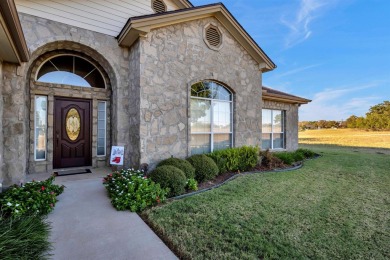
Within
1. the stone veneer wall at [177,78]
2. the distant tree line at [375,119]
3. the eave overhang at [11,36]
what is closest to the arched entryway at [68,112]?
the eave overhang at [11,36]

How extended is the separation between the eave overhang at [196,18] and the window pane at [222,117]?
2.60m

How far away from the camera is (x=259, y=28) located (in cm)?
1587

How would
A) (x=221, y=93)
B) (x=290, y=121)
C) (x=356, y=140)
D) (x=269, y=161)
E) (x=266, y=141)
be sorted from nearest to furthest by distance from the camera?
(x=221, y=93) → (x=269, y=161) → (x=266, y=141) → (x=290, y=121) → (x=356, y=140)

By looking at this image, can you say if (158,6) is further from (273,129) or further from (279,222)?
(279,222)

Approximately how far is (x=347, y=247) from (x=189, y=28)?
7005mm

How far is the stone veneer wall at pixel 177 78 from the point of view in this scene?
5.93 metres

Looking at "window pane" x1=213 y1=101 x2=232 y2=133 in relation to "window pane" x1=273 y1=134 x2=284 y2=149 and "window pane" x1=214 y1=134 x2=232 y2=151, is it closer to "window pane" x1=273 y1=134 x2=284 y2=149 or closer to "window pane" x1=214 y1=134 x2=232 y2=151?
"window pane" x1=214 y1=134 x2=232 y2=151

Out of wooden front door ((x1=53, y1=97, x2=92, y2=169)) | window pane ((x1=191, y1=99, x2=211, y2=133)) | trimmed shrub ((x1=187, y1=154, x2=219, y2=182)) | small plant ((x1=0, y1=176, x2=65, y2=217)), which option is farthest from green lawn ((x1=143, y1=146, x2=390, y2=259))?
wooden front door ((x1=53, y1=97, x2=92, y2=169))

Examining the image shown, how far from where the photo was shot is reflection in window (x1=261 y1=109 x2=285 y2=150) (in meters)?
10.7

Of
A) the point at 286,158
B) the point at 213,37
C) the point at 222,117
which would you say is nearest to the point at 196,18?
the point at 213,37

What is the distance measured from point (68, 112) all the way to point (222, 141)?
18.6ft

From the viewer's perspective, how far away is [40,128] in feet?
20.5

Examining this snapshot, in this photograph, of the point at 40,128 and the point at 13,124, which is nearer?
the point at 13,124

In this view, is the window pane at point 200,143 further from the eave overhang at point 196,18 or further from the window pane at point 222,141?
the eave overhang at point 196,18
